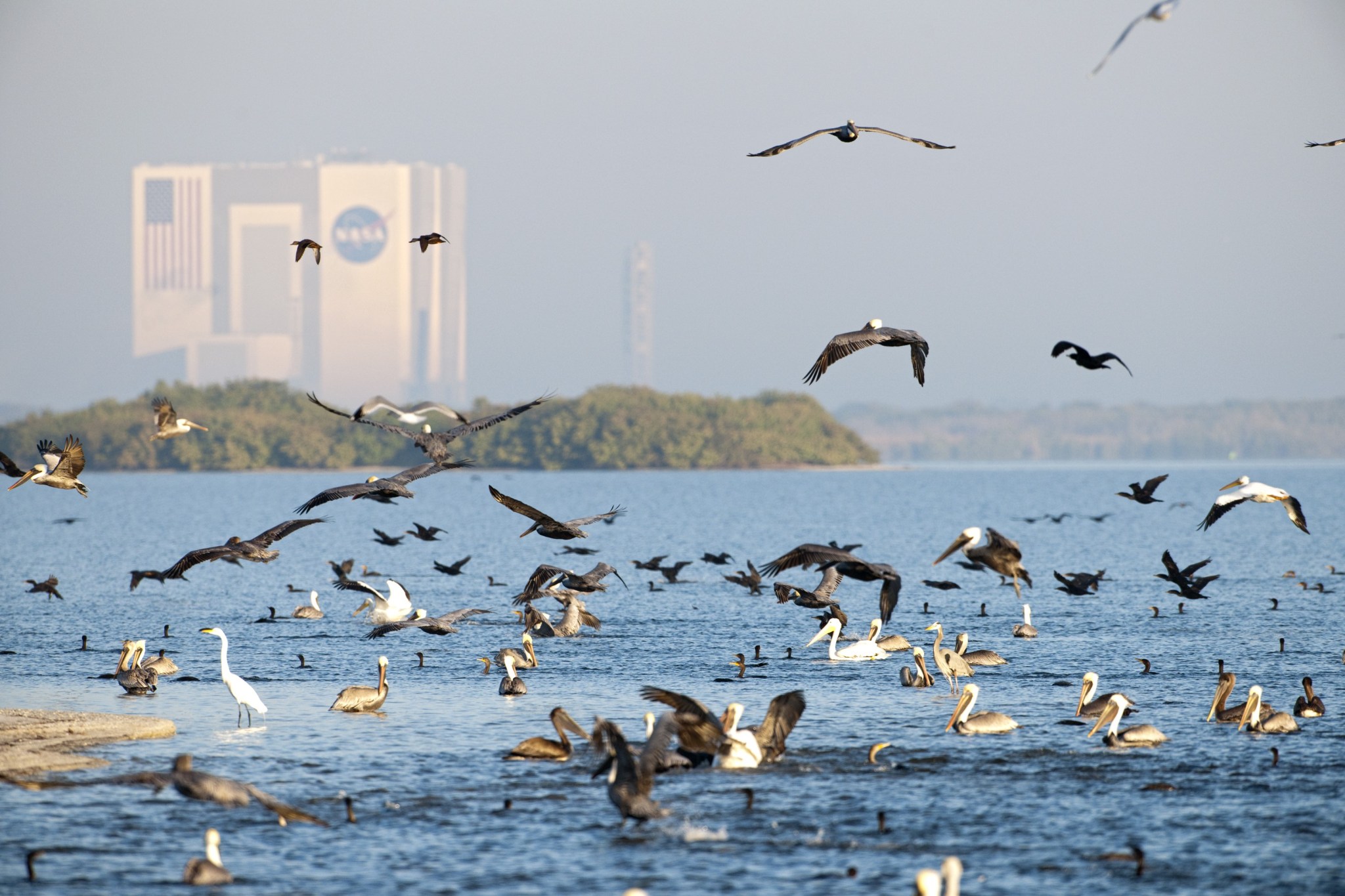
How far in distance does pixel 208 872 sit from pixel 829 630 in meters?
17.3

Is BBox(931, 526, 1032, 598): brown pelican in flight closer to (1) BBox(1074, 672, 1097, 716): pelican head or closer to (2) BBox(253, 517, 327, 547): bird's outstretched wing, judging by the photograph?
(1) BBox(1074, 672, 1097, 716): pelican head

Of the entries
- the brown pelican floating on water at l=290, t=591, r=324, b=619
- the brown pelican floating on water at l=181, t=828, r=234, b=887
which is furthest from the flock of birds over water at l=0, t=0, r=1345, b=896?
the brown pelican floating on water at l=290, t=591, r=324, b=619

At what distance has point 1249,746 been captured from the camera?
64.7 feet

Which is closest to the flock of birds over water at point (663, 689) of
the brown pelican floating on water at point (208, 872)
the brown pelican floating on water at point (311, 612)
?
the brown pelican floating on water at point (208, 872)

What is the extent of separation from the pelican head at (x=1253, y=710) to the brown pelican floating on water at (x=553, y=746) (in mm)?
8992

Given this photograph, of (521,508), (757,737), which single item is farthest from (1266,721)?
(521,508)

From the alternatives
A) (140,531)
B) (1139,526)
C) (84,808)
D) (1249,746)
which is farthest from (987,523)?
(84,808)

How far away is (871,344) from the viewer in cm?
1931

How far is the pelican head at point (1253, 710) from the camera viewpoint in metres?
20.4

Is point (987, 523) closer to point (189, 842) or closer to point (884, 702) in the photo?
point (884, 702)

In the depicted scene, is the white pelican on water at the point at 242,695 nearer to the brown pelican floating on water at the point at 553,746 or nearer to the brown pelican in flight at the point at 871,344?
the brown pelican floating on water at the point at 553,746

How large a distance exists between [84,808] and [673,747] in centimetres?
696

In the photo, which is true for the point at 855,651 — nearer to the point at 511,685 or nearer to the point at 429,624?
the point at 511,685

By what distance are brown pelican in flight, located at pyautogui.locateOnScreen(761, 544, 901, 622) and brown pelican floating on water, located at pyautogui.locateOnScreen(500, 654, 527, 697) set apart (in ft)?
Result: 23.6
